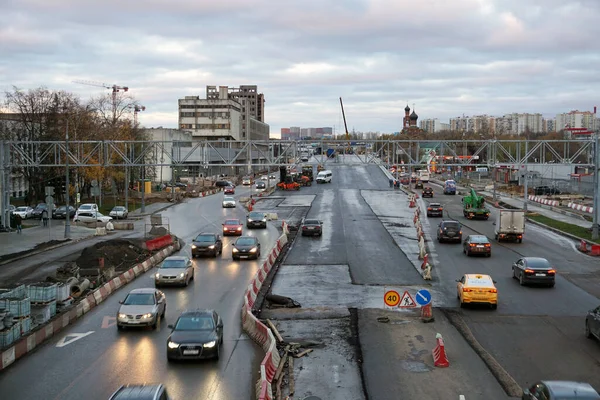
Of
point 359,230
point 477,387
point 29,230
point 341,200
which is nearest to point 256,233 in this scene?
point 359,230

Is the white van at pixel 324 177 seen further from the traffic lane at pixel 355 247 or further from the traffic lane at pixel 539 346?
the traffic lane at pixel 539 346

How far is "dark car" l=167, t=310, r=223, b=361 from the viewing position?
17.6 meters

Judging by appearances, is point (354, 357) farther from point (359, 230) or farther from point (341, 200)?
point (341, 200)

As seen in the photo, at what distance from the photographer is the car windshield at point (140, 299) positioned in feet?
72.3

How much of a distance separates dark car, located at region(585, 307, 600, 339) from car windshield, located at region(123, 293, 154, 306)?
1398cm

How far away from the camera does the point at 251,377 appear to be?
16.6 metres

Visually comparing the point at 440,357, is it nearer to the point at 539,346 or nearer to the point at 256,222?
the point at 539,346

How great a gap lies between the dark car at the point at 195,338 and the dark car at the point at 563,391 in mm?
8470

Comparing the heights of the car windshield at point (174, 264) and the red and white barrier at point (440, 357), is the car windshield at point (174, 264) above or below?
above

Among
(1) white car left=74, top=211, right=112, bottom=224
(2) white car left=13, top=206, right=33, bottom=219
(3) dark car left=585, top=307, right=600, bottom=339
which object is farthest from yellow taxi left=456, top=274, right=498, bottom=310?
(2) white car left=13, top=206, right=33, bottom=219

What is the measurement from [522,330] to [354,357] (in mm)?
6797

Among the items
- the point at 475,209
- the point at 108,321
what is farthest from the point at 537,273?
the point at 475,209

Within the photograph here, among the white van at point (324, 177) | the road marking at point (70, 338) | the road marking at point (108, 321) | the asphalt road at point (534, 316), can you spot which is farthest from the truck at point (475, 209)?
the white van at point (324, 177)

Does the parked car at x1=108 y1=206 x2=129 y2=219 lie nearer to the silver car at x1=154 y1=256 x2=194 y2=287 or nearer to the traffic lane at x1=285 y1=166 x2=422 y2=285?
the traffic lane at x1=285 y1=166 x2=422 y2=285
